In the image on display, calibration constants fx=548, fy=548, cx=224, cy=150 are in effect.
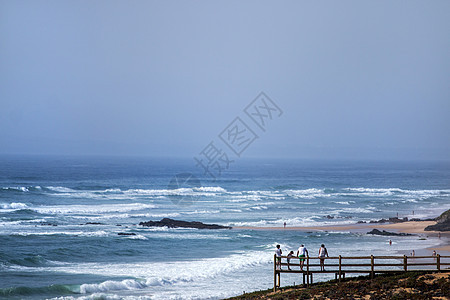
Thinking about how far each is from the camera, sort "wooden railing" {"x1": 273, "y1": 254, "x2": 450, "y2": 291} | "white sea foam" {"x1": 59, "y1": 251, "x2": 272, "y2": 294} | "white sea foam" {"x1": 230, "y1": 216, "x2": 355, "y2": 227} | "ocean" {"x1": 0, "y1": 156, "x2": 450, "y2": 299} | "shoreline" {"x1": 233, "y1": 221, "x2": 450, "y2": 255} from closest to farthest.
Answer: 1. "wooden railing" {"x1": 273, "y1": 254, "x2": 450, "y2": 291}
2. "white sea foam" {"x1": 59, "y1": 251, "x2": 272, "y2": 294}
3. "ocean" {"x1": 0, "y1": 156, "x2": 450, "y2": 299}
4. "shoreline" {"x1": 233, "y1": 221, "x2": 450, "y2": 255}
5. "white sea foam" {"x1": 230, "y1": 216, "x2": 355, "y2": 227}

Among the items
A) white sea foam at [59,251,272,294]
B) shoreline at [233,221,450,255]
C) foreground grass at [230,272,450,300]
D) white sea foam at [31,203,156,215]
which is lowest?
white sea foam at [59,251,272,294]

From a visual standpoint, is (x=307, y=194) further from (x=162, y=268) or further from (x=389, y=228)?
(x=162, y=268)

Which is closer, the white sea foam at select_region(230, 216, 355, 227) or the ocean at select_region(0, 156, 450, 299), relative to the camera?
the ocean at select_region(0, 156, 450, 299)

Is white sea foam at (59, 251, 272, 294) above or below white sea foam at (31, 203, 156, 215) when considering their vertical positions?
below

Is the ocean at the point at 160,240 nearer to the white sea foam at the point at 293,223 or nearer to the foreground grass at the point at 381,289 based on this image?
the white sea foam at the point at 293,223

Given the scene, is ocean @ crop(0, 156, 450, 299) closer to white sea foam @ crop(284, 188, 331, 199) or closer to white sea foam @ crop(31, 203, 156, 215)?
white sea foam @ crop(31, 203, 156, 215)

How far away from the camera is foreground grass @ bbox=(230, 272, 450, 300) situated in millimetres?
16172

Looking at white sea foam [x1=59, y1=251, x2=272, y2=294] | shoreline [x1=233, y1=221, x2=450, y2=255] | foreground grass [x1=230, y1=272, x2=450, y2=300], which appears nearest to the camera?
foreground grass [x1=230, y1=272, x2=450, y2=300]

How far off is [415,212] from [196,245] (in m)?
29.3

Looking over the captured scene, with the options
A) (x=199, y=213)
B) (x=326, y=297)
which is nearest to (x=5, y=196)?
(x=199, y=213)

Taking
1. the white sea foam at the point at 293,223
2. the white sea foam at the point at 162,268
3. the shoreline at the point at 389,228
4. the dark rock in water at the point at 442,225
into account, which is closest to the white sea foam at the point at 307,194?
the white sea foam at the point at 293,223

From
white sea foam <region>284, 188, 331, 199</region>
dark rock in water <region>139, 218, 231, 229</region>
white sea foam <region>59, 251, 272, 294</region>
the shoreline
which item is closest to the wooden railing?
white sea foam <region>59, 251, 272, 294</region>

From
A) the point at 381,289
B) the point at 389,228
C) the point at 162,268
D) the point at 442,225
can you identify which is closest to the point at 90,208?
the point at 389,228

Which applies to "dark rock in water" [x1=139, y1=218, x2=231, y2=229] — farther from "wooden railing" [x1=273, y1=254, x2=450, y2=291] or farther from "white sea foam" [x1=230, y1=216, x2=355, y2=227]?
"wooden railing" [x1=273, y1=254, x2=450, y2=291]
